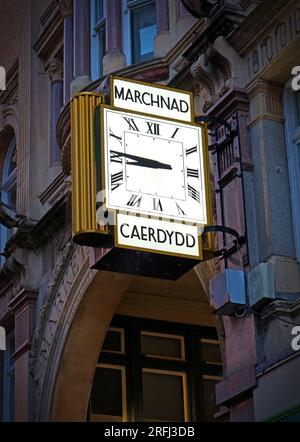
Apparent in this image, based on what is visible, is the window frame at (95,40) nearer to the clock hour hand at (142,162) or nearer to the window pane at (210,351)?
the window pane at (210,351)

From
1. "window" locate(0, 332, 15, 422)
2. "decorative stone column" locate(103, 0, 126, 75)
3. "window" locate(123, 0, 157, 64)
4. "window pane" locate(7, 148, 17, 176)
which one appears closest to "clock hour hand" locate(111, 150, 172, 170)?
"decorative stone column" locate(103, 0, 126, 75)

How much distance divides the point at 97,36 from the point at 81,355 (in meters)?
5.18

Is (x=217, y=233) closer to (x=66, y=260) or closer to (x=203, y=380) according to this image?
(x=66, y=260)

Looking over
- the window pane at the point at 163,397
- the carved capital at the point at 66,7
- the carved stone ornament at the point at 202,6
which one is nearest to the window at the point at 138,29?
the carved capital at the point at 66,7

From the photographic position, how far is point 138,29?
1855 centimetres

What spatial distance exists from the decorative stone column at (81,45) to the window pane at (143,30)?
1.00 m

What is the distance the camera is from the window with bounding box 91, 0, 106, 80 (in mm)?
19344

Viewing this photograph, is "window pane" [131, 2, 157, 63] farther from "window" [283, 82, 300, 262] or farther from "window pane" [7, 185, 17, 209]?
"window pane" [7, 185, 17, 209]

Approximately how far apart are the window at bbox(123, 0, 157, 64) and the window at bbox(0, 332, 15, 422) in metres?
5.82

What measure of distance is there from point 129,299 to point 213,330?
191cm

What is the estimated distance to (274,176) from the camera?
45.5 ft

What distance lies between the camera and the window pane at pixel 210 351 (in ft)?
70.8

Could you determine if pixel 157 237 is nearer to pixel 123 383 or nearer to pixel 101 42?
pixel 101 42

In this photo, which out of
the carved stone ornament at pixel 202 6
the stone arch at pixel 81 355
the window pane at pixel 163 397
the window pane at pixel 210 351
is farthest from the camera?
the window pane at pixel 210 351
